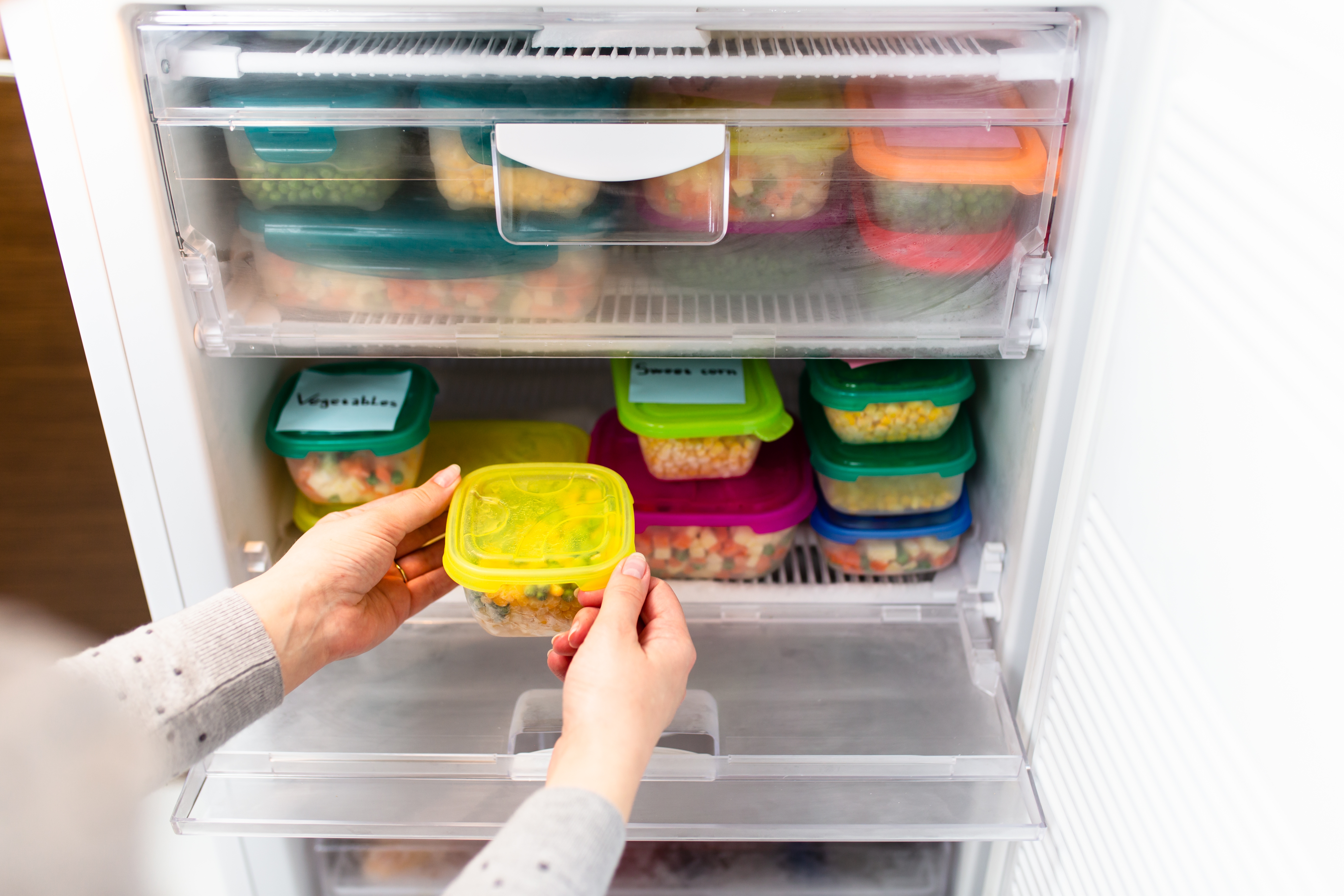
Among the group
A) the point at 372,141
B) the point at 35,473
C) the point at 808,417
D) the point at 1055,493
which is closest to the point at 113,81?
the point at 372,141

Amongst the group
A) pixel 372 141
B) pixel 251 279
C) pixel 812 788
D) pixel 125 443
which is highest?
pixel 372 141

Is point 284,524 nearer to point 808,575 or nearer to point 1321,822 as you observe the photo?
point 808,575

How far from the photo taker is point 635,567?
32.9 inches

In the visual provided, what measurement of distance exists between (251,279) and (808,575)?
2.29 ft

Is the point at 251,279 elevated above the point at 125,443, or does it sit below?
above

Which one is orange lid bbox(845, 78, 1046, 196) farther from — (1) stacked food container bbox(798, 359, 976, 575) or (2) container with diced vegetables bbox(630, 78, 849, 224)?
(1) stacked food container bbox(798, 359, 976, 575)

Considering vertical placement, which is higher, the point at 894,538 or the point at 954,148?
the point at 954,148

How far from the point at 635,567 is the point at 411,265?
352mm

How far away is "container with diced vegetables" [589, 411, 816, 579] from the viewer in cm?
109

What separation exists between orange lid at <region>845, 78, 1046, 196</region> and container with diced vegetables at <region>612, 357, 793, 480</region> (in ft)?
0.96

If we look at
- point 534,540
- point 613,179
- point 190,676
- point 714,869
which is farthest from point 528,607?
point 714,869

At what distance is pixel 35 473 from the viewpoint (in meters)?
0.99

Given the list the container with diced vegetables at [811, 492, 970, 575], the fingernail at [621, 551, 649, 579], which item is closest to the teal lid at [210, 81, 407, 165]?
the fingernail at [621, 551, 649, 579]

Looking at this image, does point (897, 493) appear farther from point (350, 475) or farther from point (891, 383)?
point (350, 475)
